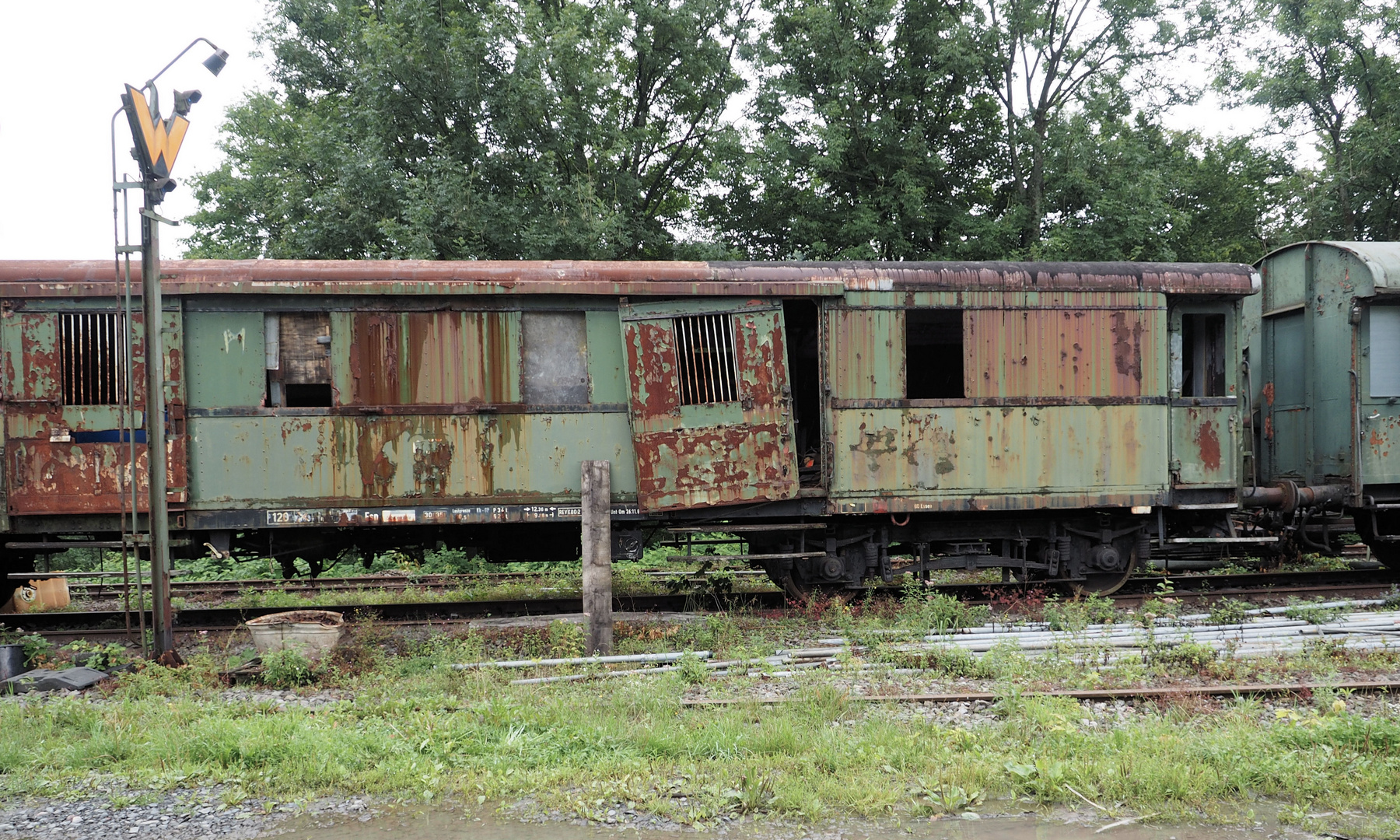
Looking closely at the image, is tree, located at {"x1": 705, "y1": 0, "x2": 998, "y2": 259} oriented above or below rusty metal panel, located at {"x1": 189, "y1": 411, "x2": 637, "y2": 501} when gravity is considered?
above

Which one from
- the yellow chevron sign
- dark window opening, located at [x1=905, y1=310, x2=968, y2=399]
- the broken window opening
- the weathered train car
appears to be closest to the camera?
the yellow chevron sign

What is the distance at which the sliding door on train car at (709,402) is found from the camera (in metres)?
8.01

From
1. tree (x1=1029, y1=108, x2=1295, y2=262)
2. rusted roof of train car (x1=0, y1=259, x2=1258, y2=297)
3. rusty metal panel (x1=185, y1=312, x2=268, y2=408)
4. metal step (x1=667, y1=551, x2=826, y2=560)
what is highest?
tree (x1=1029, y1=108, x2=1295, y2=262)

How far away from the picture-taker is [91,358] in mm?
7578

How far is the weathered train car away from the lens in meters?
9.24

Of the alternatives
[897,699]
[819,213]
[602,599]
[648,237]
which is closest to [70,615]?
[602,599]

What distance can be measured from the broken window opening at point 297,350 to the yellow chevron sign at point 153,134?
1502 millimetres

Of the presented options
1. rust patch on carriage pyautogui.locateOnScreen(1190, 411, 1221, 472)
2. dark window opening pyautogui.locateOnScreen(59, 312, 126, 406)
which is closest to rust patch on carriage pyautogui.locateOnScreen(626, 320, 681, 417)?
dark window opening pyautogui.locateOnScreen(59, 312, 126, 406)

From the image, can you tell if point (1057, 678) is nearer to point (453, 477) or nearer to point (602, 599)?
point (602, 599)

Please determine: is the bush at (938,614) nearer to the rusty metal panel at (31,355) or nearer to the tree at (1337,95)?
the rusty metal panel at (31,355)

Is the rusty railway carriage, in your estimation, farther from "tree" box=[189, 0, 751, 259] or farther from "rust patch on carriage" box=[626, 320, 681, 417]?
"tree" box=[189, 0, 751, 259]

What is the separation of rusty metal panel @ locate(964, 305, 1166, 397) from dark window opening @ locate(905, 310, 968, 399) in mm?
524

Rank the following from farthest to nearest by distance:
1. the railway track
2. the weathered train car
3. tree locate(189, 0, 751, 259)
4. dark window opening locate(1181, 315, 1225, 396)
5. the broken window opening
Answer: tree locate(189, 0, 751, 259) < the weathered train car < dark window opening locate(1181, 315, 1225, 396) < the railway track < the broken window opening

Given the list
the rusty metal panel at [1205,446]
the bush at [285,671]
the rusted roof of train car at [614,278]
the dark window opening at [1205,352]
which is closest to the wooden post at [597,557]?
the rusted roof of train car at [614,278]
